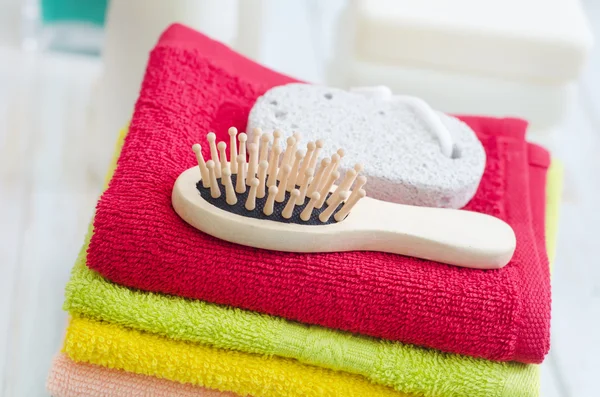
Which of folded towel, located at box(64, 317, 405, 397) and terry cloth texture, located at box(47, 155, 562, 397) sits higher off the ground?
folded towel, located at box(64, 317, 405, 397)

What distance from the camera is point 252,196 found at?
0.51 m

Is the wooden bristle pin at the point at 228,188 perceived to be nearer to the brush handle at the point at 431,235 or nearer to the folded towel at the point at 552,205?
the brush handle at the point at 431,235

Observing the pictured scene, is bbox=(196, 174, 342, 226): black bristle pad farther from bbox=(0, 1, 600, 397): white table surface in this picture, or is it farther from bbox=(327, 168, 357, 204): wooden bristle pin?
bbox=(0, 1, 600, 397): white table surface

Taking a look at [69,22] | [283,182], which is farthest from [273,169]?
[69,22]

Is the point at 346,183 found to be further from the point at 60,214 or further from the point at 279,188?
the point at 60,214

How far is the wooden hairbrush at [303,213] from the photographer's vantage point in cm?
51

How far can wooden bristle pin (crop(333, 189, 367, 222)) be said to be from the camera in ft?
1.65

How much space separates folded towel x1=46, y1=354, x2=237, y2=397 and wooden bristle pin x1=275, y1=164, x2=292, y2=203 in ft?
0.50

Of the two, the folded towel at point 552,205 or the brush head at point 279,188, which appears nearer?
the brush head at point 279,188

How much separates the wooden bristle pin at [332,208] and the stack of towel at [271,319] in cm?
3

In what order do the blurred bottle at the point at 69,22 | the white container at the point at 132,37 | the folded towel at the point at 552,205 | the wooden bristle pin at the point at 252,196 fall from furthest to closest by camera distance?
1. the blurred bottle at the point at 69,22
2. the white container at the point at 132,37
3. the folded towel at the point at 552,205
4. the wooden bristle pin at the point at 252,196

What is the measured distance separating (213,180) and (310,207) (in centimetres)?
7

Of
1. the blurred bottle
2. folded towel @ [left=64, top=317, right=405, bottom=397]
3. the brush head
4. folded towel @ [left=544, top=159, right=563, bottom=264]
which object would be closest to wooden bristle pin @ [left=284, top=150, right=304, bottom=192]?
the brush head

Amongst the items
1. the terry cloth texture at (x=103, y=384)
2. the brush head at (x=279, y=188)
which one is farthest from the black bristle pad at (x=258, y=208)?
the terry cloth texture at (x=103, y=384)
